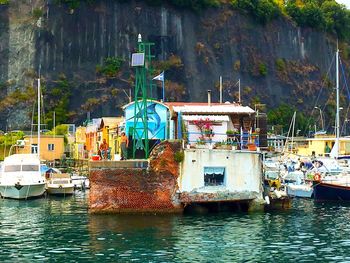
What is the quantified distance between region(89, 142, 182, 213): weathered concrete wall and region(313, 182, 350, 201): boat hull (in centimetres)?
1499

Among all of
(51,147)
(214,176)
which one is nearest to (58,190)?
(214,176)

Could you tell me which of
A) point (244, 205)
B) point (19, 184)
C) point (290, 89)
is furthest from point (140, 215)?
point (290, 89)

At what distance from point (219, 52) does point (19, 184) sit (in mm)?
67865

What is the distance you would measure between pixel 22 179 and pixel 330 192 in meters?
22.6

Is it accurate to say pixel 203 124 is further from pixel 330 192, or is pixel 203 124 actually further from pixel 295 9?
pixel 295 9

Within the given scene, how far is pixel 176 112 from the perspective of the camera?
4862 centimetres

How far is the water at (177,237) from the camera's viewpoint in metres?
30.4

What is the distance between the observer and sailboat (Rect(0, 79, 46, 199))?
5803cm

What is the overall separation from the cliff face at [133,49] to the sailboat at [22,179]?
4493cm

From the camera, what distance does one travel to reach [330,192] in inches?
2120

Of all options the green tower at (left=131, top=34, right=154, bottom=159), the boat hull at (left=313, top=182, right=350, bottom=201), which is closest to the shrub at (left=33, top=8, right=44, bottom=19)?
the green tower at (left=131, top=34, right=154, bottom=159)

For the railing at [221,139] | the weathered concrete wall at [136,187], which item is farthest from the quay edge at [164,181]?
the railing at [221,139]

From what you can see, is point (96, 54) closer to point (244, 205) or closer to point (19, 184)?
point (19, 184)

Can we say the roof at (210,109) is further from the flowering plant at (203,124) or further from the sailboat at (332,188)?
the sailboat at (332,188)
